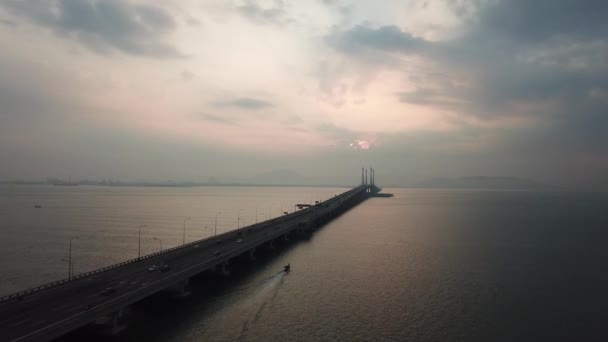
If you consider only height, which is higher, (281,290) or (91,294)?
(91,294)

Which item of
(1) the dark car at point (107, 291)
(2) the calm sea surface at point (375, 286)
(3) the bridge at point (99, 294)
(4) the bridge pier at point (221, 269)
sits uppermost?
(1) the dark car at point (107, 291)

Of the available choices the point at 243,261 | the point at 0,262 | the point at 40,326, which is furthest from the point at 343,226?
the point at 40,326

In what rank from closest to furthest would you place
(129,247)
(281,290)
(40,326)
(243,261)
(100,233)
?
(40,326) < (281,290) < (243,261) < (129,247) < (100,233)

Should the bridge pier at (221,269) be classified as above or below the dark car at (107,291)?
below

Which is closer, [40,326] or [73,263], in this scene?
[40,326]

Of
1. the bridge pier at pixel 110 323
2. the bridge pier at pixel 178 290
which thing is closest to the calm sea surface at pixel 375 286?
the bridge pier at pixel 110 323

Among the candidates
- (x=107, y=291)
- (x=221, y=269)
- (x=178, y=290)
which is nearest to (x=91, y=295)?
(x=107, y=291)

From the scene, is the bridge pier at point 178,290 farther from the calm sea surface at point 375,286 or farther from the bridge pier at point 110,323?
the bridge pier at point 110,323

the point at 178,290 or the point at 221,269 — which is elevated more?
the point at 178,290

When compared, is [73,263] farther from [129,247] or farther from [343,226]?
[343,226]

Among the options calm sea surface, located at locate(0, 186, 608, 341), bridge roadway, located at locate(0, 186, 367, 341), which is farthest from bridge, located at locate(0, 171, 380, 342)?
calm sea surface, located at locate(0, 186, 608, 341)

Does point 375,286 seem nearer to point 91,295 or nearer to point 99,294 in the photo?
point 99,294
